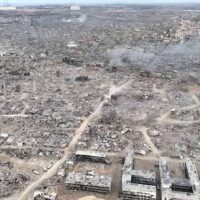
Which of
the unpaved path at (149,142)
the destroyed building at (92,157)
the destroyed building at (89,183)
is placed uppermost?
the unpaved path at (149,142)

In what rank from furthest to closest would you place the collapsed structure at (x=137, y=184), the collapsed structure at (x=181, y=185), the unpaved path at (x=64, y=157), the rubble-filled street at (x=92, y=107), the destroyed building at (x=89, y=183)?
the rubble-filled street at (x=92, y=107) < the unpaved path at (x=64, y=157) < the destroyed building at (x=89, y=183) < the collapsed structure at (x=137, y=184) < the collapsed structure at (x=181, y=185)

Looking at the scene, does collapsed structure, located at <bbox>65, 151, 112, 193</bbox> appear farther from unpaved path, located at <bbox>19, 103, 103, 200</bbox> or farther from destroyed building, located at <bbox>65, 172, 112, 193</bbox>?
unpaved path, located at <bbox>19, 103, 103, 200</bbox>

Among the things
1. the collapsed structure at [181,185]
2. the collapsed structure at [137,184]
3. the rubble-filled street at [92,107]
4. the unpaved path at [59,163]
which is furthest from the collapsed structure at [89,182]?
the collapsed structure at [181,185]

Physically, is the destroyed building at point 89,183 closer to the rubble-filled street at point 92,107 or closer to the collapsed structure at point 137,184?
the rubble-filled street at point 92,107

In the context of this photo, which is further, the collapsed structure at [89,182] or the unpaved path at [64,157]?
the unpaved path at [64,157]

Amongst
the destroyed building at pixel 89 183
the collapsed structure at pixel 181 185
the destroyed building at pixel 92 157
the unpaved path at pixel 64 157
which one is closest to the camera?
the collapsed structure at pixel 181 185

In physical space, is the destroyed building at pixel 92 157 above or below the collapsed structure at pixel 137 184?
above

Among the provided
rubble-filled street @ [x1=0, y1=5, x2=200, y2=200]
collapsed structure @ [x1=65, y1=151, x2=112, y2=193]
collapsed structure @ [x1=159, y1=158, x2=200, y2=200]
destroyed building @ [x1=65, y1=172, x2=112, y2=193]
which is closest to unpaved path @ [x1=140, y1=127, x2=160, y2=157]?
rubble-filled street @ [x1=0, y1=5, x2=200, y2=200]
